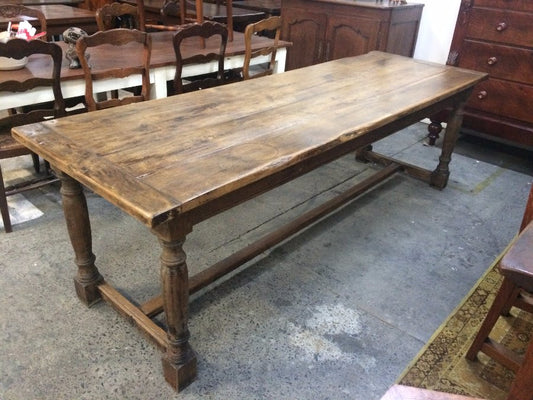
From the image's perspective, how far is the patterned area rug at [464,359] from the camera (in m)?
1.64

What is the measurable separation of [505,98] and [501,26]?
49 cm

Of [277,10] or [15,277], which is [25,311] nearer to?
[15,277]

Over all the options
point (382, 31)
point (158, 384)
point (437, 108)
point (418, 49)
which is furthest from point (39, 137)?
point (418, 49)

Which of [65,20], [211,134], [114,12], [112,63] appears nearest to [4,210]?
[112,63]

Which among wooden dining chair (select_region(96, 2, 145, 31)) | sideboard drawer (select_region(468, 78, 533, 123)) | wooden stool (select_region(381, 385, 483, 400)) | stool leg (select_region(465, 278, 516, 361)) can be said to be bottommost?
stool leg (select_region(465, 278, 516, 361))

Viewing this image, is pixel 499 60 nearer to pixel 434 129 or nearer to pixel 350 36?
pixel 434 129

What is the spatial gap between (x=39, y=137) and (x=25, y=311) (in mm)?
789

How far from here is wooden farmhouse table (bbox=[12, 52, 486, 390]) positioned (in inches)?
51.1

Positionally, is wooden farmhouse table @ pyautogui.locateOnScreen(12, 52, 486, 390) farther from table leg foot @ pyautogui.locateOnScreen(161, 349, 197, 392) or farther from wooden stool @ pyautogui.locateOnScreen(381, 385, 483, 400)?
wooden stool @ pyautogui.locateOnScreen(381, 385, 483, 400)

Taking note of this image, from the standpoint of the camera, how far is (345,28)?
3.88m

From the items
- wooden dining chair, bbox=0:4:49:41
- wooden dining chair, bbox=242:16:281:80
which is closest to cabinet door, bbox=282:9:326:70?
wooden dining chair, bbox=242:16:281:80

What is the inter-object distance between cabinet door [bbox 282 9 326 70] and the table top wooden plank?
184 centimetres

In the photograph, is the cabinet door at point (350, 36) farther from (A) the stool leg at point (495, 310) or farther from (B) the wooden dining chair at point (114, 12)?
(A) the stool leg at point (495, 310)

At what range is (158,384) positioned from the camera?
1.59 meters
